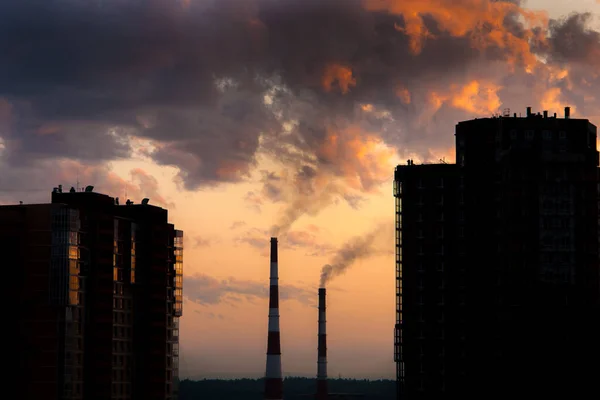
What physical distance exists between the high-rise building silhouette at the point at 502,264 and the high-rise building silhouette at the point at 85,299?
37.3 metres

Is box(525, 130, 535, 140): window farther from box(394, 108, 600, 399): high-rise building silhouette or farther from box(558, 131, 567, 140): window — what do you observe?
box(558, 131, 567, 140): window

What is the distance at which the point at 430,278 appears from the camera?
192m

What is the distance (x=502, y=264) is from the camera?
598ft

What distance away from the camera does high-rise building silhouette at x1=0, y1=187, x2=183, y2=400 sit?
566ft

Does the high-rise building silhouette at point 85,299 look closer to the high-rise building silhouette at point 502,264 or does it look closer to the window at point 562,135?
the high-rise building silhouette at point 502,264

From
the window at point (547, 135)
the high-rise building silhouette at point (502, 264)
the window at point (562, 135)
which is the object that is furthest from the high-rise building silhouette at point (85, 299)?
the window at point (562, 135)

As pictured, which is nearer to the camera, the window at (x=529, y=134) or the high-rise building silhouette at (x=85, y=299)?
the high-rise building silhouette at (x=85, y=299)

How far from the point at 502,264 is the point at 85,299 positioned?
5708cm

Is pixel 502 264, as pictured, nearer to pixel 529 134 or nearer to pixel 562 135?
pixel 529 134

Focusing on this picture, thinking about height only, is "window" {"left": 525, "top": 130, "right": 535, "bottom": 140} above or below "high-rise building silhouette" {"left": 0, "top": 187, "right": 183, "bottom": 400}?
above

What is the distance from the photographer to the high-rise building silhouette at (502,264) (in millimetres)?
175625

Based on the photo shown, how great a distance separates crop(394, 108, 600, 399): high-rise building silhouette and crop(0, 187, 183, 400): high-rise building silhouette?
37297 millimetres

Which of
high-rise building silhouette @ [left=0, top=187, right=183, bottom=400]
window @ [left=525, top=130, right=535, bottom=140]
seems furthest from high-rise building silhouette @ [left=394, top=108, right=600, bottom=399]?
high-rise building silhouette @ [left=0, top=187, right=183, bottom=400]

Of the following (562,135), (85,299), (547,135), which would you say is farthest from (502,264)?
(85,299)
